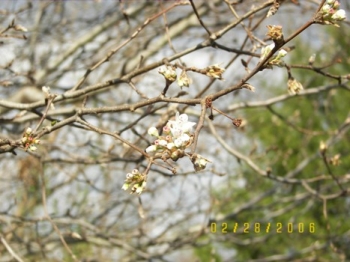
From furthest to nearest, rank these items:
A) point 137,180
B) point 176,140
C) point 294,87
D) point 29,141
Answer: point 294,87
point 29,141
point 137,180
point 176,140

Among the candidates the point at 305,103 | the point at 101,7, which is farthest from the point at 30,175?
the point at 305,103

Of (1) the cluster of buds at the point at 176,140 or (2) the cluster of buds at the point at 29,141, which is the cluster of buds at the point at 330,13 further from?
(2) the cluster of buds at the point at 29,141

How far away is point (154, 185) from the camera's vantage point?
561cm

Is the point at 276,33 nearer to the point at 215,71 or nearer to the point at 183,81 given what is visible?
the point at 215,71

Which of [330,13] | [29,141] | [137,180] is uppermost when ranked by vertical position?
[330,13]

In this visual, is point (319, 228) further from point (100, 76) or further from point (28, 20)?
point (28, 20)

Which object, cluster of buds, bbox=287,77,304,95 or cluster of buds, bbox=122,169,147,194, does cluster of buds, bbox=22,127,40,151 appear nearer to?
cluster of buds, bbox=122,169,147,194

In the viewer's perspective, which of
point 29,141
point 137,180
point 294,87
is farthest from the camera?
point 294,87

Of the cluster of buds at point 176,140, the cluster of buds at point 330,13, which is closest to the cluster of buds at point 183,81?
the cluster of buds at point 176,140

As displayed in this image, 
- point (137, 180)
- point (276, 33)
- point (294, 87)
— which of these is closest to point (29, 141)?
point (137, 180)

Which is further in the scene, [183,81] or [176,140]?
[183,81]

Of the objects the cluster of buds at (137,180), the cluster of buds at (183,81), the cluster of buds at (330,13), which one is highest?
the cluster of buds at (330,13)

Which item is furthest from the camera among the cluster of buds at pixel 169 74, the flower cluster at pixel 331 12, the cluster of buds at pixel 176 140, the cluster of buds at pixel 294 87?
the cluster of buds at pixel 294 87

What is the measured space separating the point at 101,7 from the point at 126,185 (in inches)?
186
